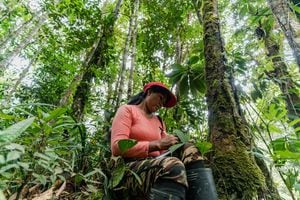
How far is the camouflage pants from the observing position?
162 cm

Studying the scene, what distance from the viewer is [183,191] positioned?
5.27ft

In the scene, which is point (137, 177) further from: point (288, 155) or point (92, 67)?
point (92, 67)

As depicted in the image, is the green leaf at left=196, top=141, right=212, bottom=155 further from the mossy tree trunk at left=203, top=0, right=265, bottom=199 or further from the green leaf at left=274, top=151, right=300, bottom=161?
the green leaf at left=274, top=151, right=300, bottom=161

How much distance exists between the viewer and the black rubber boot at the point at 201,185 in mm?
1652

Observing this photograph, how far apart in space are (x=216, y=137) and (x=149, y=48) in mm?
2536

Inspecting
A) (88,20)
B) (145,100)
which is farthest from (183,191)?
(88,20)

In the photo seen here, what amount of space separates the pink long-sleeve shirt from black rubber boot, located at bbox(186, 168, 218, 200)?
327 millimetres

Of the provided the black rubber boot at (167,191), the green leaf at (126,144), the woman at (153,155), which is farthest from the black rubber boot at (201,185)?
the green leaf at (126,144)

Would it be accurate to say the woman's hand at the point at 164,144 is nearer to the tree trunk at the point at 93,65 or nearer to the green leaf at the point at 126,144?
the green leaf at the point at 126,144

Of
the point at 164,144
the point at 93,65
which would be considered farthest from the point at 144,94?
the point at 93,65

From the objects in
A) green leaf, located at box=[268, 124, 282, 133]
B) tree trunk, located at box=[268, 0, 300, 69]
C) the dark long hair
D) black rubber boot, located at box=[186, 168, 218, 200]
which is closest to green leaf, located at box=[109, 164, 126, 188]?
black rubber boot, located at box=[186, 168, 218, 200]

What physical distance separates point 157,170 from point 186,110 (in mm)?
1740

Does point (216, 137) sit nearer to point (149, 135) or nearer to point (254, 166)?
point (254, 166)

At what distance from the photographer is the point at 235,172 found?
1.80m
